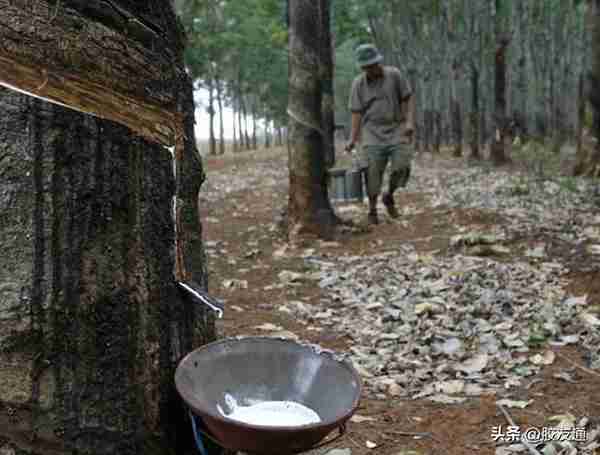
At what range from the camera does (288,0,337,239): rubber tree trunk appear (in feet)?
24.8

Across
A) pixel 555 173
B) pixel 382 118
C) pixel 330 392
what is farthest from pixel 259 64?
pixel 330 392

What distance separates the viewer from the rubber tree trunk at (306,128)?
7566 millimetres

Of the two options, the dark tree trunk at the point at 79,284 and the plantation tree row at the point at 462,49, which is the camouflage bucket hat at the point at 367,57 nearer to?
the dark tree trunk at the point at 79,284

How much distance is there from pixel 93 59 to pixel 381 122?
7017mm

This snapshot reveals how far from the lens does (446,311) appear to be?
477 centimetres

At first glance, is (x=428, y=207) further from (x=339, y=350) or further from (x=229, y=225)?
(x=339, y=350)

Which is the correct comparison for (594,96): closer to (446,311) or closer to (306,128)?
(306,128)

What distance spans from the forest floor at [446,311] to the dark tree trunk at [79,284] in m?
1.42

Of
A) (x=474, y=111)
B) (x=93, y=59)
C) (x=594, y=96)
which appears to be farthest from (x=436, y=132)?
(x=93, y=59)

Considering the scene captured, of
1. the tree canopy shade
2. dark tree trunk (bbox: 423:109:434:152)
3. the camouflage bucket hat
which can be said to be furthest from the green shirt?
dark tree trunk (bbox: 423:109:434:152)

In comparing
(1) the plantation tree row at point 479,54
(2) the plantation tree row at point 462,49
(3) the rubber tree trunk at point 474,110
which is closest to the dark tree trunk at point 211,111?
(2) the plantation tree row at point 462,49

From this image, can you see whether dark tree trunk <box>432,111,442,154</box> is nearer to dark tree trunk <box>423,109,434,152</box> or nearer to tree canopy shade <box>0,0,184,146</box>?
dark tree trunk <box>423,109,434,152</box>

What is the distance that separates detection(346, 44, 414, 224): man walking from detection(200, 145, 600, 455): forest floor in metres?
0.71

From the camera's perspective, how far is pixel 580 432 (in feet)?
9.52
